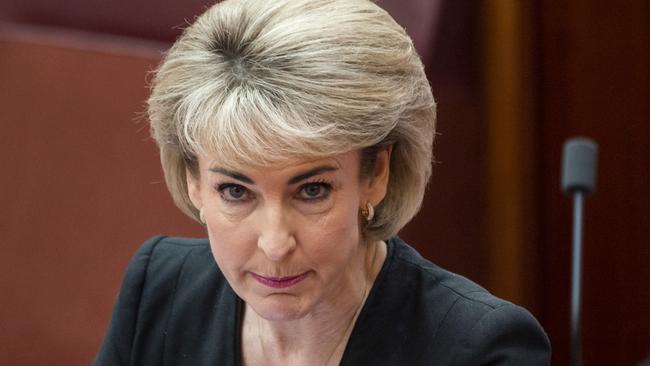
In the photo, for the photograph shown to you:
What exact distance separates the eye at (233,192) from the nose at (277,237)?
1.7 inches

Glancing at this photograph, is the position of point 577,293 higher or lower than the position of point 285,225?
lower

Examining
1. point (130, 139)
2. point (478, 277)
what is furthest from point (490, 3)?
point (130, 139)

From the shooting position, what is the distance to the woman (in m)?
1.31

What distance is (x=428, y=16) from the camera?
8.30 ft

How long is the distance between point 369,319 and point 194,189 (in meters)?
0.30

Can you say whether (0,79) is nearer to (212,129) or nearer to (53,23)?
(53,23)

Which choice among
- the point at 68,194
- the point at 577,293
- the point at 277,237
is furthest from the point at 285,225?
the point at 68,194

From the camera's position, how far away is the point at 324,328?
156 cm

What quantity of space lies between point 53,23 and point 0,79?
0.58 feet

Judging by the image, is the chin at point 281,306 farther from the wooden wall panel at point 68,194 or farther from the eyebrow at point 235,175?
the wooden wall panel at point 68,194

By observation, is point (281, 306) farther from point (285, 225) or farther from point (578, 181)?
point (578, 181)

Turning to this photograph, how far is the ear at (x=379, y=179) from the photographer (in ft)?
4.73

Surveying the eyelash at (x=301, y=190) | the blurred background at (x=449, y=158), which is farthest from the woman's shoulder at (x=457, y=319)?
the blurred background at (x=449, y=158)

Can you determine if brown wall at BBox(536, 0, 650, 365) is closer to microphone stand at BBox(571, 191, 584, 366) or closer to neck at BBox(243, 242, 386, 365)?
microphone stand at BBox(571, 191, 584, 366)
